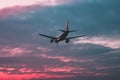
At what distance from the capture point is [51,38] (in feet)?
527

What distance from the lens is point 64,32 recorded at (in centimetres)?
15450

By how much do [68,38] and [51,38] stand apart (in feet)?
58.9

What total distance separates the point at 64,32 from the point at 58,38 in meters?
6.99

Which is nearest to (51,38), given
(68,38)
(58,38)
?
(58,38)

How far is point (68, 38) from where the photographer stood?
488 ft

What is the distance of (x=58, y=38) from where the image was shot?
157 meters

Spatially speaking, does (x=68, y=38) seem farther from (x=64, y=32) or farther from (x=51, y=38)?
(x=51, y=38)

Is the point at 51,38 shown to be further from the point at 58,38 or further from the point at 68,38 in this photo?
the point at 68,38

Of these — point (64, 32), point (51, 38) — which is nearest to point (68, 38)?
point (64, 32)

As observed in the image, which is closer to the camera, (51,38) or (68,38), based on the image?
(68,38)

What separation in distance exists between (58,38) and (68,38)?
11.0m
